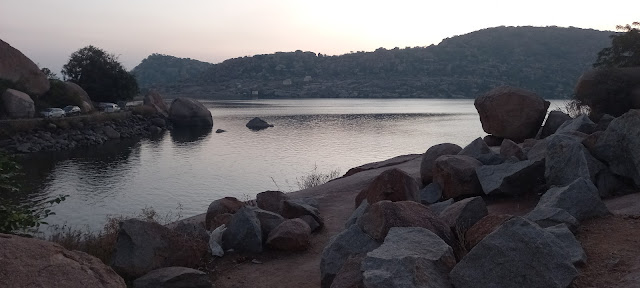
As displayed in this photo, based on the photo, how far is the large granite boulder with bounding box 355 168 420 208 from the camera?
12.6m

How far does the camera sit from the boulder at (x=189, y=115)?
72.5m

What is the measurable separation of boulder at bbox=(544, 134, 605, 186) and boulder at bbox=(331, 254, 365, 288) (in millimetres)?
5686

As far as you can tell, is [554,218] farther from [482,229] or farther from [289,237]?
[289,237]

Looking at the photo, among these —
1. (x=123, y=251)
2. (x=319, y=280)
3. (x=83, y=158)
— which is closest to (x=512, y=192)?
(x=319, y=280)

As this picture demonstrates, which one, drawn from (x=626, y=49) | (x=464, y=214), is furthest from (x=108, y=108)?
(x=464, y=214)

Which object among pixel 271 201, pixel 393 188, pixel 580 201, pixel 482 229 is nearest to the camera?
pixel 482 229

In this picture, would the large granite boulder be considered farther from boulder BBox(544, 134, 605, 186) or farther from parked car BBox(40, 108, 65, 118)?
parked car BBox(40, 108, 65, 118)

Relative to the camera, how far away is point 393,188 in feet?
41.7

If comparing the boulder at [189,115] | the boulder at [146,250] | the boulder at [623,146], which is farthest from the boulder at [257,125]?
the boulder at [146,250]

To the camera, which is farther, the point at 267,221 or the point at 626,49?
the point at 626,49

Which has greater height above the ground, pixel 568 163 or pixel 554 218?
pixel 568 163

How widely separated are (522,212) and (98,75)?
234 feet

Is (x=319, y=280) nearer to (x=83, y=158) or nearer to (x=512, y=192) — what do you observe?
(x=512, y=192)

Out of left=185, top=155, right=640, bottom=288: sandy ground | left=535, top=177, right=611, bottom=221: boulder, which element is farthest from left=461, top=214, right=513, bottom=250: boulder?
left=535, top=177, right=611, bottom=221: boulder
